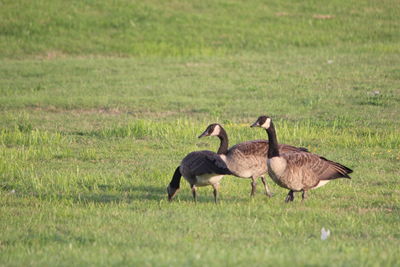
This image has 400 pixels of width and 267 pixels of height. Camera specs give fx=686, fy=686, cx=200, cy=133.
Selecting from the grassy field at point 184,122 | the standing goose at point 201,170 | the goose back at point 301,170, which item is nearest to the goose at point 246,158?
the standing goose at point 201,170

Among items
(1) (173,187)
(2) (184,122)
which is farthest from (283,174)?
(2) (184,122)

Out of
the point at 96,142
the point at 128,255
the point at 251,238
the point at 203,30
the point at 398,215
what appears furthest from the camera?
the point at 203,30

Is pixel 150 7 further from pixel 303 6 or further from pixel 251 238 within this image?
pixel 251 238

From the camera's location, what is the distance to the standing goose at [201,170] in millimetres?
9648

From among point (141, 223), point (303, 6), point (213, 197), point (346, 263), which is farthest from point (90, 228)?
point (303, 6)

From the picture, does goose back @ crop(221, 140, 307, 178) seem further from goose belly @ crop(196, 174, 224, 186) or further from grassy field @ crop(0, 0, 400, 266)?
grassy field @ crop(0, 0, 400, 266)

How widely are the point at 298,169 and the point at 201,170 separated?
1.37 metres

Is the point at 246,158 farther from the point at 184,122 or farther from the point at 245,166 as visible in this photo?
the point at 184,122

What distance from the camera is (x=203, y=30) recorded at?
3200 cm

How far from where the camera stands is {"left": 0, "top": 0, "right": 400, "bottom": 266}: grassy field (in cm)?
774

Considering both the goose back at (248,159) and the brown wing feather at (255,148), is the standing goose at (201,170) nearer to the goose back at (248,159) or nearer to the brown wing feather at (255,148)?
the goose back at (248,159)

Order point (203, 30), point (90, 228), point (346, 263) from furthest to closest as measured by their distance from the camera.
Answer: point (203, 30), point (90, 228), point (346, 263)

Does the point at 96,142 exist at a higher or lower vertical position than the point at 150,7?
lower

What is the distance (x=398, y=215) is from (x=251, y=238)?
2387 mm
